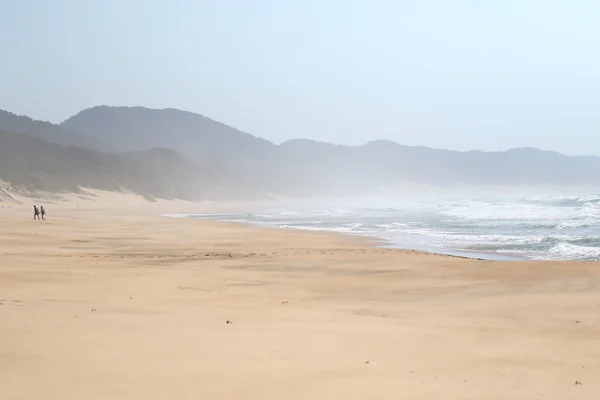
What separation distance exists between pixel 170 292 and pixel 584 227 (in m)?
22.7

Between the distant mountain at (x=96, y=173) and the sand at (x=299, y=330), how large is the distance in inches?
2440

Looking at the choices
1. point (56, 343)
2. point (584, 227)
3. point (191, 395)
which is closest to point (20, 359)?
point (56, 343)

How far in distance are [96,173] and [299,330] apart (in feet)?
267

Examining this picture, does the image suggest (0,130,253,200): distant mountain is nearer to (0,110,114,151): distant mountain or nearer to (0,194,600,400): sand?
(0,110,114,151): distant mountain

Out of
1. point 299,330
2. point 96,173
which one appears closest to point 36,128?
point 96,173

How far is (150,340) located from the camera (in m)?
5.59

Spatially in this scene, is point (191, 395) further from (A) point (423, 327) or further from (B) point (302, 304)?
(B) point (302, 304)

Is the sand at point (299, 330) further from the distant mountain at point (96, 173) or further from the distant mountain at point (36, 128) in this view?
the distant mountain at point (36, 128)

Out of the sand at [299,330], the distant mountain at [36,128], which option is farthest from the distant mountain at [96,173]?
the sand at [299,330]

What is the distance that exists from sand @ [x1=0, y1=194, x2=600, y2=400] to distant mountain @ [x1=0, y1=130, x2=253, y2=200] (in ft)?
203

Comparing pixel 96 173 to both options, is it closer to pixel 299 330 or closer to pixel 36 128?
pixel 36 128

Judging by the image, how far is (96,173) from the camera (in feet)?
270

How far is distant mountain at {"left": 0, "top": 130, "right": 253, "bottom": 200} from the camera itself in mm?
71750

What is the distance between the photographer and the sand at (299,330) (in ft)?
14.4
